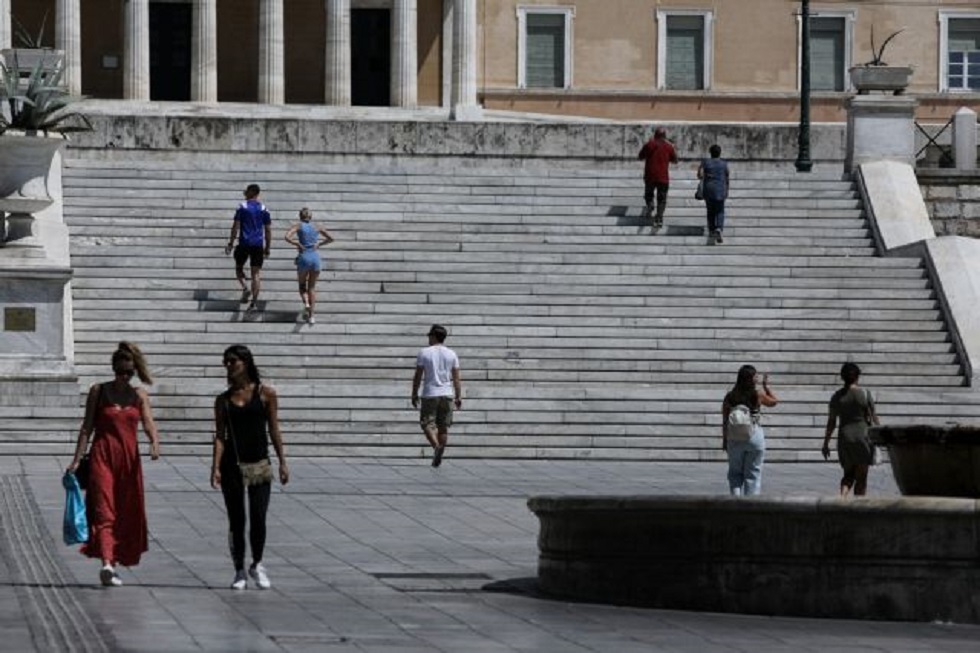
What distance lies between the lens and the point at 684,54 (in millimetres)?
64812

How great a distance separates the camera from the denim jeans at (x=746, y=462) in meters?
24.4

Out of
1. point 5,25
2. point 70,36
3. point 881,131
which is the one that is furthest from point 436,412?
point 70,36

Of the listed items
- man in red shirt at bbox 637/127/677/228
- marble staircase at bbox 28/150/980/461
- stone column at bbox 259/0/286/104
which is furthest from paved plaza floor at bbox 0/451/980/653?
stone column at bbox 259/0/286/104

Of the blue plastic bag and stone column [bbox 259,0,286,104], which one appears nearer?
the blue plastic bag

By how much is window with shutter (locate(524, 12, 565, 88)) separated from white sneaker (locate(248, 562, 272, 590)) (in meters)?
45.5

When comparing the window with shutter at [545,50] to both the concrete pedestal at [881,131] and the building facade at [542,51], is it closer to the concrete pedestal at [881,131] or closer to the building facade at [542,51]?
the building facade at [542,51]

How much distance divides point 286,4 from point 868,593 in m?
47.3

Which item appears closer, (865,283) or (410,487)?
(410,487)

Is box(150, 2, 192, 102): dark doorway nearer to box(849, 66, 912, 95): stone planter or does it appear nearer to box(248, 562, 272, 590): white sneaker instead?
box(849, 66, 912, 95): stone planter

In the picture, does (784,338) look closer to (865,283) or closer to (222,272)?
(865,283)

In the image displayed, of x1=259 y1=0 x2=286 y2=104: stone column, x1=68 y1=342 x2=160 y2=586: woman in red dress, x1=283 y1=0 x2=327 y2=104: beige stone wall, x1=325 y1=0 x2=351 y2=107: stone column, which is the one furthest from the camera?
x1=283 y1=0 x2=327 y2=104: beige stone wall

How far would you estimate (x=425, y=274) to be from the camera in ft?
120

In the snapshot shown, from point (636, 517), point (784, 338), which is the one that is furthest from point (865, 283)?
point (636, 517)

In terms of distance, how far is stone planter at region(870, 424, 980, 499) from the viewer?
18.8 metres
